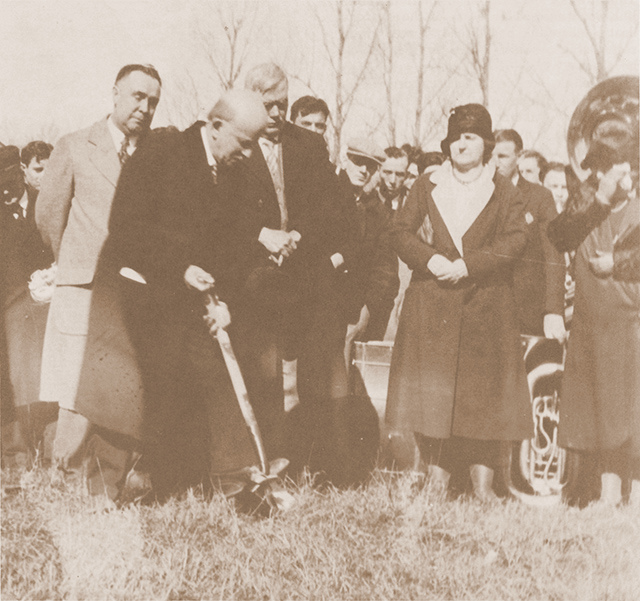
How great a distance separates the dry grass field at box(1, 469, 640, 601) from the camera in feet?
14.5

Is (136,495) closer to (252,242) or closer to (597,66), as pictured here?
(252,242)

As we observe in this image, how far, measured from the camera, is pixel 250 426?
5047 millimetres

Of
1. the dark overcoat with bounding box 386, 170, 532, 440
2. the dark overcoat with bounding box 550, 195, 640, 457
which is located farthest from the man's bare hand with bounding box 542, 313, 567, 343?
the dark overcoat with bounding box 386, 170, 532, 440

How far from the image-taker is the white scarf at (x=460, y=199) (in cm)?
546

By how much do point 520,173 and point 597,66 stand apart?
32.0 inches

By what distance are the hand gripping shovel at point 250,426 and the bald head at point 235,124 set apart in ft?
2.46

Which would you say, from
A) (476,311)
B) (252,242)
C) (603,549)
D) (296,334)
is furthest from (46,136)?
(603,549)

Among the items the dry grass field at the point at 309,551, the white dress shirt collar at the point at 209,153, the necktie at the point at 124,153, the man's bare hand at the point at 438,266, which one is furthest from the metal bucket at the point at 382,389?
the necktie at the point at 124,153

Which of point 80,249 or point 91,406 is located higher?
point 80,249

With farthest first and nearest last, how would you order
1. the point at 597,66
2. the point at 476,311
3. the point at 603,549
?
1. the point at 597,66
2. the point at 476,311
3. the point at 603,549

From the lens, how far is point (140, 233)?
5004 mm

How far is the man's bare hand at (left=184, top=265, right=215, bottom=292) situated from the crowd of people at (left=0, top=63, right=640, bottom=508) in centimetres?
1

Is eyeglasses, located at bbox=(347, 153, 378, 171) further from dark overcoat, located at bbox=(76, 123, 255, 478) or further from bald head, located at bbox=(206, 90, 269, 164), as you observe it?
Result: dark overcoat, located at bbox=(76, 123, 255, 478)

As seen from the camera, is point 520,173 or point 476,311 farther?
point 520,173
